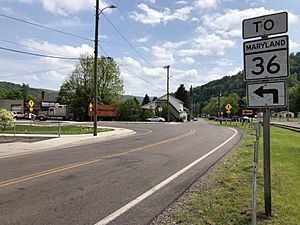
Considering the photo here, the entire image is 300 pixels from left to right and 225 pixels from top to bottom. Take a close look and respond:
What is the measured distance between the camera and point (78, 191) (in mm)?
7500

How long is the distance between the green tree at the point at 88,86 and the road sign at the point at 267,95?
64.9 m

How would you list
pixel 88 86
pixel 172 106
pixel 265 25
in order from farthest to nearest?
pixel 172 106, pixel 88 86, pixel 265 25

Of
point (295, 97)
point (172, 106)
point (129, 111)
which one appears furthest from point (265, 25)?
point (295, 97)

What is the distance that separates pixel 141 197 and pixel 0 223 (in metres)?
2.82

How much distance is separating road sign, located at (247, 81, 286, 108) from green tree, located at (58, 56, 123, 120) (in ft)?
213

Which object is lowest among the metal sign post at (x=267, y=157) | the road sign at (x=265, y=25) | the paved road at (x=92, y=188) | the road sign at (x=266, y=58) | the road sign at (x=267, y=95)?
the paved road at (x=92, y=188)

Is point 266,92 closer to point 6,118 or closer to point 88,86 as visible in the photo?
point 6,118

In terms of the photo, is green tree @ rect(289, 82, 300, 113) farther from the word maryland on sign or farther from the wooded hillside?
the word maryland on sign

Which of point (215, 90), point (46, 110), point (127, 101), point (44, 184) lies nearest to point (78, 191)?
point (44, 184)

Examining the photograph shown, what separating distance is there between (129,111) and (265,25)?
66284 mm

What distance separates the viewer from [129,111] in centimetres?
7138

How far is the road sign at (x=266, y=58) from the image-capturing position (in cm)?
512

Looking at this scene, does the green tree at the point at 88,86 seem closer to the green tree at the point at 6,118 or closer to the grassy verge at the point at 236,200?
the green tree at the point at 6,118

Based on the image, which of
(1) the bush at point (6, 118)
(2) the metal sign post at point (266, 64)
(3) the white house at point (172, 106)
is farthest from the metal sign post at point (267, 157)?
(3) the white house at point (172, 106)
